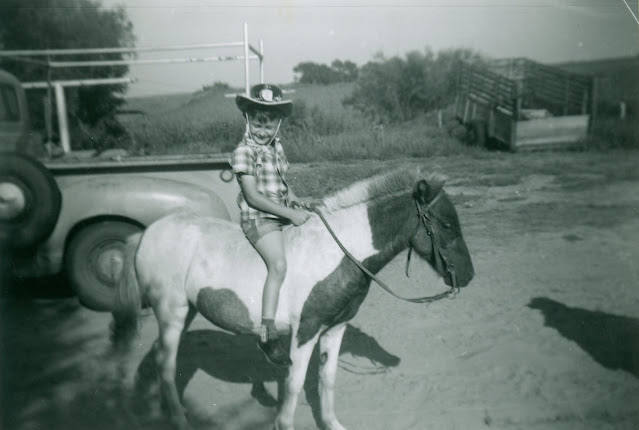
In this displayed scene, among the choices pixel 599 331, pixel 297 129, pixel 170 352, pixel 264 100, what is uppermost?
pixel 264 100

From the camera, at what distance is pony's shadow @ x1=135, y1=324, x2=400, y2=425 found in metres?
3.55

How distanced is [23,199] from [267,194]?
8.82ft

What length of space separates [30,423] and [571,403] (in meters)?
3.73

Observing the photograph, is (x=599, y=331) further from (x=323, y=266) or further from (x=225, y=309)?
(x=225, y=309)

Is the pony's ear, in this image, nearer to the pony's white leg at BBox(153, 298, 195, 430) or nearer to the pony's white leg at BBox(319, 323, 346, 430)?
the pony's white leg at BBox(319, 323, 346, 430)

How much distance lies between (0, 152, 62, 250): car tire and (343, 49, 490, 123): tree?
472 cm

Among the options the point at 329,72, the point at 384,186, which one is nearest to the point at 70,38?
the point at 329,72

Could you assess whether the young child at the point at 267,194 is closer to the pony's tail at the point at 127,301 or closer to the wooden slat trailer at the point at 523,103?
the pony's tail at the point at 127,301

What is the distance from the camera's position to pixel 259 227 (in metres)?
2.73

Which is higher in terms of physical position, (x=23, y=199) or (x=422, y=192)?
(x=422, y=192)

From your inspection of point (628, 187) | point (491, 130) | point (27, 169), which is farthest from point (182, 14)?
point (628, 187)

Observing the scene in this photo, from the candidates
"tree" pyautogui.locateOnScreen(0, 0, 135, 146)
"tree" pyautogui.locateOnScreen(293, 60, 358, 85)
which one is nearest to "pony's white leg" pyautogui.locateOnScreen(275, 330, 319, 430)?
"tree" pyautogui.locateOnScreen(293, 60, 358, 85)

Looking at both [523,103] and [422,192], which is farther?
[523,103]

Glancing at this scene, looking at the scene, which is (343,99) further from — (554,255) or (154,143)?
(554,255)
